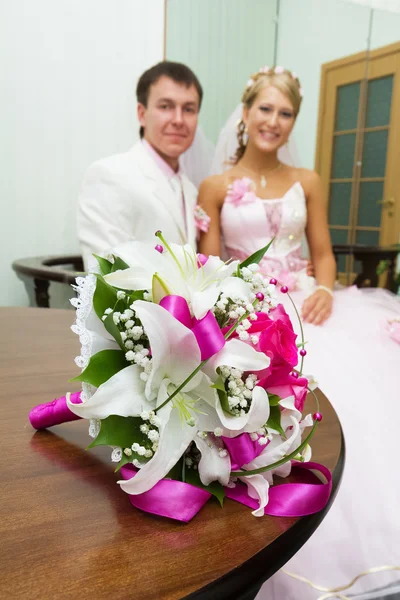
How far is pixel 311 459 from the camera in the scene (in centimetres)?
61

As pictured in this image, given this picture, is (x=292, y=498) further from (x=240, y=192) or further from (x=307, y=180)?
(x=307, y=180)

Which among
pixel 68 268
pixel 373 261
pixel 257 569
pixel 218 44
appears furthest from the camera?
pixel 218 44

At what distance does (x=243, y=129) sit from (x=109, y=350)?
1.88 metres

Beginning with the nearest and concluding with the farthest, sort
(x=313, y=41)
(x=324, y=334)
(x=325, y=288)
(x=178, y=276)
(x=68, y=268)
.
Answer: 1. (x=178, y=276)
2. (x=324, y=334)
3. (x=325, y=288)
4. (x=68, y=268)
5. (x=313, y=41)

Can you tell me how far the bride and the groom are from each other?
17 centimetres

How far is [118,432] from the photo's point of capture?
50cm

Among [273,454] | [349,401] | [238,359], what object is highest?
[238,359]

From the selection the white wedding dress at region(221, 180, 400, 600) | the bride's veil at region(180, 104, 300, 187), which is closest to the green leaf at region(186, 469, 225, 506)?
the white wedding dress at region(221, 180, 400, 600)

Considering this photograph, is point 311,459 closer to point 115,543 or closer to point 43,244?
point 115,543

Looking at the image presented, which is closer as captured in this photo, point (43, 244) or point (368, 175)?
point (43, 244)

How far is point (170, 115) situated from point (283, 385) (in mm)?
1641

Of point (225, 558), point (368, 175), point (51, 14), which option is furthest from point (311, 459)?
point (368, 175)

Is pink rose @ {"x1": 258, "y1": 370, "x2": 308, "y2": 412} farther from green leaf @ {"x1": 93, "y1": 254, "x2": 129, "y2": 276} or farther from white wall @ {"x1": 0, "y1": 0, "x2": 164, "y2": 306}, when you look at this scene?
white wall @ {"x1": 0, "y1": 0, "x2": 164, "y2": 306}

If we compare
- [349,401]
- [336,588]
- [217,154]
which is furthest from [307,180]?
[336,588]
